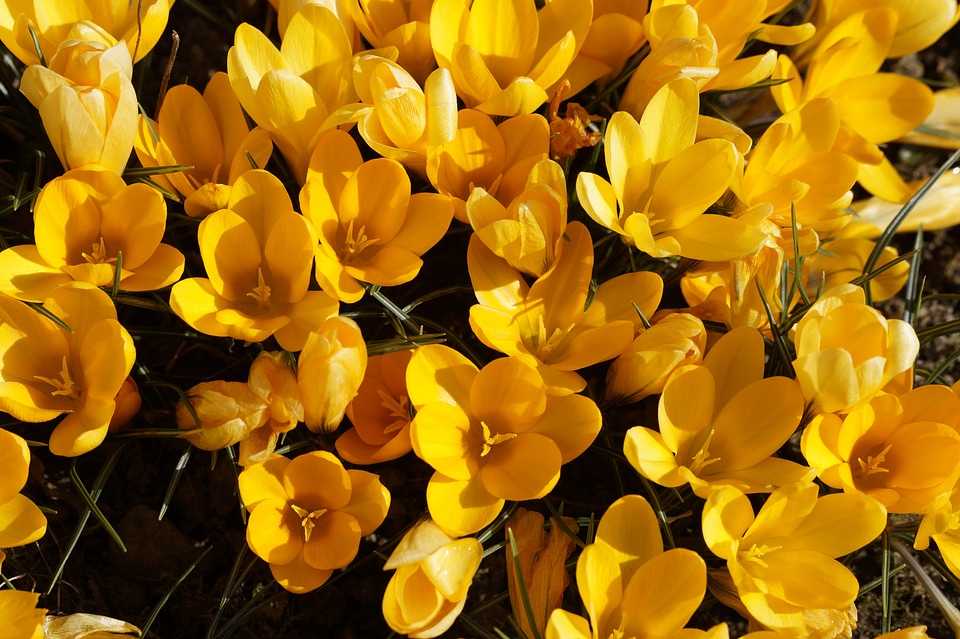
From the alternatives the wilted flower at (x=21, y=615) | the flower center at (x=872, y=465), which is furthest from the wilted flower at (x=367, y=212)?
the flower center at (x=872, y=465)

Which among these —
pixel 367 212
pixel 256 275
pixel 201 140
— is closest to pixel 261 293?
pixel 256 275

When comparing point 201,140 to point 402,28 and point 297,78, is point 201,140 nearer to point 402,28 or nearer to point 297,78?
point 297,78

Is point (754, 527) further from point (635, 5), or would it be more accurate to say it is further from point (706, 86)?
point (635, 5)

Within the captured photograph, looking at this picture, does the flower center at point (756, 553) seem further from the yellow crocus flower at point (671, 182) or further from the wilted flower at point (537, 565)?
the yellow crocus flower at point (671, 182)

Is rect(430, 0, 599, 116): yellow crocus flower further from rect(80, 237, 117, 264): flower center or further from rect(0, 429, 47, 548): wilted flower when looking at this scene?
rect(0, 429, 47, 548): wilted flower

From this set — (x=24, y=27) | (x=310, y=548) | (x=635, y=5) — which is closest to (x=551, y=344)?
(x=310, y=548)

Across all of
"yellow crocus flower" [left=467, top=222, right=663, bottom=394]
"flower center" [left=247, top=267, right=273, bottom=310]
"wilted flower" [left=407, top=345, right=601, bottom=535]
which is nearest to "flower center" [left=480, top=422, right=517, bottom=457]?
"wilted flower" [left=407, top=345, right=601, bottom=535]
